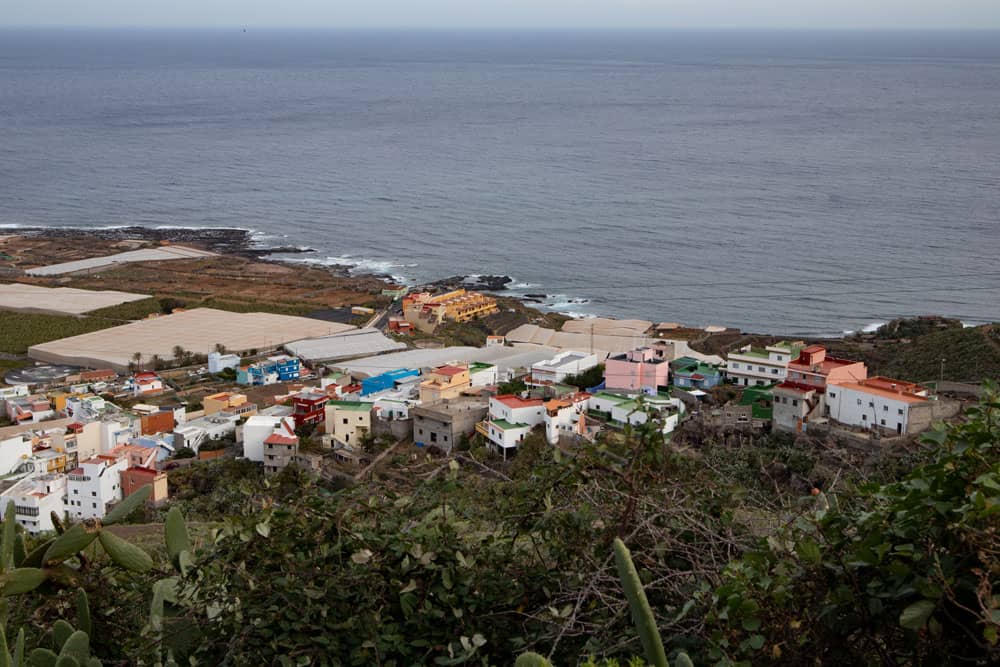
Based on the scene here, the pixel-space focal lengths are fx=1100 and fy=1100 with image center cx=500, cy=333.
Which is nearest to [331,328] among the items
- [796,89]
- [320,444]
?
[320,444]

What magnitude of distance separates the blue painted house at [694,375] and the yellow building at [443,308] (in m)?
6.78

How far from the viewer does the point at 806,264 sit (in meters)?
26.3

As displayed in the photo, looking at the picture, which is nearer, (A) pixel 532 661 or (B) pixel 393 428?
(A) pixel 532 661

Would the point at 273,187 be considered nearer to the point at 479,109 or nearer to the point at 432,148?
the point at 432,148

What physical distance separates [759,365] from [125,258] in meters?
18.8

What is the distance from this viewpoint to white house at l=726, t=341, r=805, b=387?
1543 cm

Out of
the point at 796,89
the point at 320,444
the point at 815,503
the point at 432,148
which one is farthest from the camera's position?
the point at 796,89

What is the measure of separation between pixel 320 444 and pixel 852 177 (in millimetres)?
30211

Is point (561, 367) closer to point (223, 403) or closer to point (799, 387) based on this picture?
point (799, 387)

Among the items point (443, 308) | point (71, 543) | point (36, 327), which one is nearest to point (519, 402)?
point (443, 308)

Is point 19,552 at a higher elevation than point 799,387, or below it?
Answer: higher

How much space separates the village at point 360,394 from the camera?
12.0 metres

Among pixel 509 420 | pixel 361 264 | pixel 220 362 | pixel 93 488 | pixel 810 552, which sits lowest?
pixel 361 264

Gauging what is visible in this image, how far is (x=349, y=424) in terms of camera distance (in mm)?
13180
